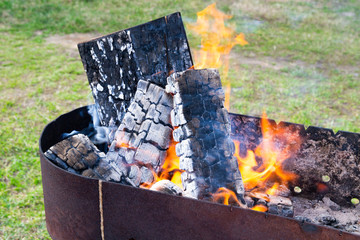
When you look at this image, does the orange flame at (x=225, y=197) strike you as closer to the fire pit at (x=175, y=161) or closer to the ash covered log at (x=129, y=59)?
the fire pit at (x=175, y=161)

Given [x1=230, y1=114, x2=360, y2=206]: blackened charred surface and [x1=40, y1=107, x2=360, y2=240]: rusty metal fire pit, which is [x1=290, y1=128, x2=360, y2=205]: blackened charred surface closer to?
[x1=230, y1=114, x2=360, y2=206]: blackened charred surface

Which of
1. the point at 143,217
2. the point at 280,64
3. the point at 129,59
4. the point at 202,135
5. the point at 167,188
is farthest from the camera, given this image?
the point at 280,64

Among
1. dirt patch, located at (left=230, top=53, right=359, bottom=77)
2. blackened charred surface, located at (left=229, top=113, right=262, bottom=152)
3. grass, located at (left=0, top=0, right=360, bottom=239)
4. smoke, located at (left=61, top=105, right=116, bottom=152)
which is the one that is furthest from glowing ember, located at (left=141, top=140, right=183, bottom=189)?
dirt patch, located at (left=230, top=53, right=359, bottom=77)

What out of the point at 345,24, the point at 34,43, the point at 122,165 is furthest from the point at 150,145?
the point at 345,24

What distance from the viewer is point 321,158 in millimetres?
2578

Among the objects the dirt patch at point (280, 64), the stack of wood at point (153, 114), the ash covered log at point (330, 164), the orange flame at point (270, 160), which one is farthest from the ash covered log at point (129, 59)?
the dirt patch at point (280, 64)

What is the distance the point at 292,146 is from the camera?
8.60ft

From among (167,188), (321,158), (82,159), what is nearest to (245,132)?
(321,158)

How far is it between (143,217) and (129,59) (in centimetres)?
107

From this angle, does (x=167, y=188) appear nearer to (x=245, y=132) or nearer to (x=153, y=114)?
(x=153, y=114)

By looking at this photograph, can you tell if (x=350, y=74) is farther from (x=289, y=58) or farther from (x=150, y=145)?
(x=150, y=145)

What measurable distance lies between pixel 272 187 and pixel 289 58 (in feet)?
14.7

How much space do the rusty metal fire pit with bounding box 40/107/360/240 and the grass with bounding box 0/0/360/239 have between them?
3.15 ft

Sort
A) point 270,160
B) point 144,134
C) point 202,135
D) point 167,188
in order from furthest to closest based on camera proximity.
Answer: point 270,160, point 144,134, point 202,135, point 167,188
